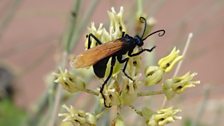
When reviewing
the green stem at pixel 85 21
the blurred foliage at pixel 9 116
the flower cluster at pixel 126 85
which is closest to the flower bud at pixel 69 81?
the flower cluster at pixel 126 85

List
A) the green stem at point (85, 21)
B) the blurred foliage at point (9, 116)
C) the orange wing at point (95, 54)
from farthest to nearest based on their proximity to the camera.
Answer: the blurred foliage at point (9, 116), the green stem at point (85, 21), the orange wing at point (95, 54)

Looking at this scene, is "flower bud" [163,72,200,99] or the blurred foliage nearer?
"flower bud" [163,72,200,99]

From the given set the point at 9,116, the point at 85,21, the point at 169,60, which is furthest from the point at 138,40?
the point at 9,116

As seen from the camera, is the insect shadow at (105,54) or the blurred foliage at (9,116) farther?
the blurred foliage at (9,116)

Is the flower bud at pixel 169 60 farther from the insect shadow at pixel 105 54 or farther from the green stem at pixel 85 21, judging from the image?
the green stem at pixel 85 21

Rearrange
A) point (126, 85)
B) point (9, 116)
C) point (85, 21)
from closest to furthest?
point (126, 85) → point (85, 21) → point (9, 116)

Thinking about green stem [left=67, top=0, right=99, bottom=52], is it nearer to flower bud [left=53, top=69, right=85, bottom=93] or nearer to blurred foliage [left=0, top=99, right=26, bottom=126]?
flower bud [left=53, top=69, right=85, bottom=93]

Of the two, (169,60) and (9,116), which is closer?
(169,60)

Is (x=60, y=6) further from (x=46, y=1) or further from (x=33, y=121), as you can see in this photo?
(x=33, y=121)

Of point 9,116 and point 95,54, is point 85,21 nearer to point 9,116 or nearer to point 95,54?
point 95,54

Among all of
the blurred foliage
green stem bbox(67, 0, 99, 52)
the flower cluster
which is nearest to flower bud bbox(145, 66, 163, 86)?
the flower cluster
